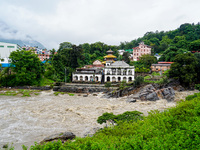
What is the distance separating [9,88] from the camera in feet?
106

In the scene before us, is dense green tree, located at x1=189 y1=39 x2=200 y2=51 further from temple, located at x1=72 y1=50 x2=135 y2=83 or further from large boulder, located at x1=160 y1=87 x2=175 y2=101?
large boulder, located at x1=160 y1=87 x2=175 y2=101

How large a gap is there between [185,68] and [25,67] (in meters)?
35.8

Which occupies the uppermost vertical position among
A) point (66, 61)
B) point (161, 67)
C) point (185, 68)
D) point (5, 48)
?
point (5, 48)

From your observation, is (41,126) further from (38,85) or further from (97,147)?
(38,85)

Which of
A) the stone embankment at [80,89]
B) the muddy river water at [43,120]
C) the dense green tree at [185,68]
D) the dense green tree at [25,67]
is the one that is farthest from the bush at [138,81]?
the dense green tree at [25,67]

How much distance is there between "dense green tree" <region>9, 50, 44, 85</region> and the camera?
31641 mm

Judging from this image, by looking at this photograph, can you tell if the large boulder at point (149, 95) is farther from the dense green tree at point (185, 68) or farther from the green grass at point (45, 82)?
the green grass at point (45, 82)

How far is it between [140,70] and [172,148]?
112 feet

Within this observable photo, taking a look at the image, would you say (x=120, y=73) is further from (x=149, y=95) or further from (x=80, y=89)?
(x=149, y=95)

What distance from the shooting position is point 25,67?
32062mm

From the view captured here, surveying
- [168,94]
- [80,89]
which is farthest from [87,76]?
[168,94]

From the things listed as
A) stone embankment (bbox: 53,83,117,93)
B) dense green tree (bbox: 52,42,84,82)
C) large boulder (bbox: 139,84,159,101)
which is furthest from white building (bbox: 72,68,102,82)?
large boulder (bbox: 139,84,159,101)

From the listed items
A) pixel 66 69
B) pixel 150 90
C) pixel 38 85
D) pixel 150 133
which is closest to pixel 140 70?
pixel 150 90

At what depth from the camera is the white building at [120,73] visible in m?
34.9
